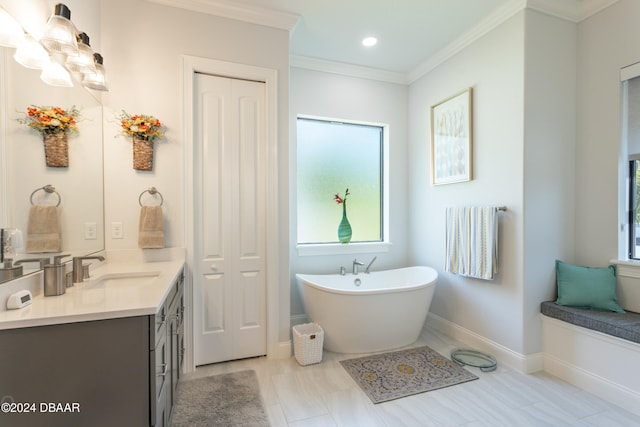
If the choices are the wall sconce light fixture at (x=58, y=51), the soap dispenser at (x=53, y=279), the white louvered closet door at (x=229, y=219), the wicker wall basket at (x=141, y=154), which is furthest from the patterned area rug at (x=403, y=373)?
the wall sconce light fixture at (x=58, y=51)

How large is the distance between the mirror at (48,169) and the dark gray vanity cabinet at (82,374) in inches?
18.4

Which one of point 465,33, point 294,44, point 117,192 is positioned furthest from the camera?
point 294,44

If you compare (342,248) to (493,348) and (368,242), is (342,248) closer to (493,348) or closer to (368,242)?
(368,242)

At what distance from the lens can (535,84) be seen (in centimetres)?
240

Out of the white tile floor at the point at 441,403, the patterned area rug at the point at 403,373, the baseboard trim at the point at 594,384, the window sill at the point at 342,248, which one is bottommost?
the white tile floor at the point at 441,403

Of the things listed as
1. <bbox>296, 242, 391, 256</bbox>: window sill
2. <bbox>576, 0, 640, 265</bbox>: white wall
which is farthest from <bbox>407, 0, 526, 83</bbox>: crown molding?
<bbox>296, 242, 391, 256</bbox>: window sill

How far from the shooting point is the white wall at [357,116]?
3.30 metres

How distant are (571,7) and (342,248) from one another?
9.61ft

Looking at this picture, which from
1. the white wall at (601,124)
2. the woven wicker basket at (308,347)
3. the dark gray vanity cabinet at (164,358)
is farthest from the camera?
the woven wicker basket at (308,347)

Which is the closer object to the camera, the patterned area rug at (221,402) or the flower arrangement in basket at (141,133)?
the patterned area rug at (221,402)

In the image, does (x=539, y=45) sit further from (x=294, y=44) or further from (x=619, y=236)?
(x=294, y=44)

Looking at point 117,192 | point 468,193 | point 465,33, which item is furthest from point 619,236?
point 117,192

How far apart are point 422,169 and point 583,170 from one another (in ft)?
4.73

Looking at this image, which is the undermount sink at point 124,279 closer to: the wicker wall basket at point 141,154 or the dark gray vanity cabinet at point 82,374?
the dark gray vanity cabinet at point 82,374
